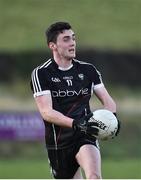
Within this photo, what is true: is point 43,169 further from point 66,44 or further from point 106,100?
point 66,44

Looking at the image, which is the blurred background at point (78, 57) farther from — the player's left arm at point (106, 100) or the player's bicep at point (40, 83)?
the player's bicep at point (40, 83)

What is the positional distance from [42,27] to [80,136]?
18.9 meters

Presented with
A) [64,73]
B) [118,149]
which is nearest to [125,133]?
[118,149]

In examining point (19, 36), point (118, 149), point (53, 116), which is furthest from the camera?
point (19, 36)

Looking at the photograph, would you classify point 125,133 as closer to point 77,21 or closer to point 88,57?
point 88,57

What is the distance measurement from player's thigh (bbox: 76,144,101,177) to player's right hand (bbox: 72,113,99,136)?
22 cm

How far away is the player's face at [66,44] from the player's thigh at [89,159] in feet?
3.11

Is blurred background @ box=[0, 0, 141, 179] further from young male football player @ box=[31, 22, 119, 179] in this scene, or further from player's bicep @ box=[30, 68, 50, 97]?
player's bicep @ box=[30, 68, 50, 97]

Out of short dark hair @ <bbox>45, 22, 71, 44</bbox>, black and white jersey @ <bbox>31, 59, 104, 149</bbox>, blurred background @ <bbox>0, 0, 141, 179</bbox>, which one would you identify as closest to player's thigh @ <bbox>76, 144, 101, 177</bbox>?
black and white jersey @ <bbox>31, 59, 104, 149</bbox>

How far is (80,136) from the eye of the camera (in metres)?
8.23

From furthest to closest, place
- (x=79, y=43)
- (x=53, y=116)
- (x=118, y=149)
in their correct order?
(x=79, y=43) < (x=118, y=149) < (x=53, y=116)

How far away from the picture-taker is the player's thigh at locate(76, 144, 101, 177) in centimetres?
788

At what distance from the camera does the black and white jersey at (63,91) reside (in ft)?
27.1

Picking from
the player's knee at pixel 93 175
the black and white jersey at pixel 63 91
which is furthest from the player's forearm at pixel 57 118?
the player's knee at pixel 93 175
